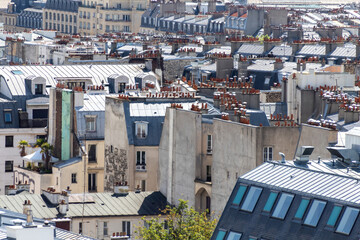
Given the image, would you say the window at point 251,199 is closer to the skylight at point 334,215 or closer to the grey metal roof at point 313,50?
the skylight at point 334,215

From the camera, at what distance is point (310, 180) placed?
54.1 meters

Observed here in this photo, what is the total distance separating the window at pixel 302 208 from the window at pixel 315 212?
0.75 ft

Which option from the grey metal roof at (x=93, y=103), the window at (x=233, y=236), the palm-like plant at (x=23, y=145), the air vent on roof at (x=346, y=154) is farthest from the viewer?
the palm-like plant at (x=23, y=145)

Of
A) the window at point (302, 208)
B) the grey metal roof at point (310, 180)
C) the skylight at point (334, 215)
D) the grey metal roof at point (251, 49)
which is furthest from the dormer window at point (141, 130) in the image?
the grey metal roof at point (251, 49)

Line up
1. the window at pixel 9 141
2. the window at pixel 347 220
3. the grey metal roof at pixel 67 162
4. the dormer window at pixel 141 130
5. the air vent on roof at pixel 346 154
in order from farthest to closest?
the window at pixel 9 141 → the grey metal roof at pixel 67 162 → the dormer window at pixel 141 130 → the air vent on roof at pixel 346 154 → the window at pixel 347 220

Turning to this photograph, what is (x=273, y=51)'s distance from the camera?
133 metres

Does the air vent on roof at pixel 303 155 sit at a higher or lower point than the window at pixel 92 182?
higher

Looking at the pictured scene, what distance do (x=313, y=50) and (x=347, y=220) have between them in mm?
80029

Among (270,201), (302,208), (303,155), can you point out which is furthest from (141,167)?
(302,208)

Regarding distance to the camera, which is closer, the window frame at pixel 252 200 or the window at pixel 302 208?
the window at pixel 302 208

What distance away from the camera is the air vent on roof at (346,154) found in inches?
2239

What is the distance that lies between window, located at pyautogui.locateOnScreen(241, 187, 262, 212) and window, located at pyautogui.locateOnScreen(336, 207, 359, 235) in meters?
3.81

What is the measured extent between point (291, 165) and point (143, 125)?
26023 mm

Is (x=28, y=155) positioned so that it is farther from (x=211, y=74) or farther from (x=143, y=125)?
Result: (x=211, y=74)
